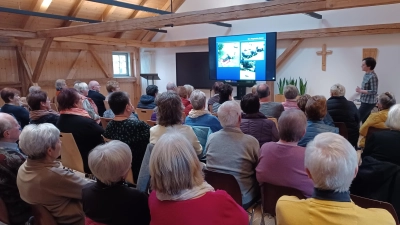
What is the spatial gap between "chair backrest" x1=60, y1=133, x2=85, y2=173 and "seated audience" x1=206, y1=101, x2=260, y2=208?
1365 millimetres

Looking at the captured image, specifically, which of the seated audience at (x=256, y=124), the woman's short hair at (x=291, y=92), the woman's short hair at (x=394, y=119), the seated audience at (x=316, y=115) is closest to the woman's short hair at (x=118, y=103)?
the seated audience at (x=256, y=124)

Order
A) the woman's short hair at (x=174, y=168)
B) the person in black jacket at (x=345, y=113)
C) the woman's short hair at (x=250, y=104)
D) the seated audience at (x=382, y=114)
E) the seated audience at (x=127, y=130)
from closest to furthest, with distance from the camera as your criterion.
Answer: the woman's short hair at (x=174, y=168) < the seated audience at (x=127, y=130) < the woman's short hair at (x=250, y=104) < the seated audience at (x=382, y=114) < the person in black jacket at (x=345, y=113)

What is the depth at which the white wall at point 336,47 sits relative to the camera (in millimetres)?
6574

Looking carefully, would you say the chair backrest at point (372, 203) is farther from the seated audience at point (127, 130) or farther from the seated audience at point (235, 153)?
the seated audience at point (127, 130)

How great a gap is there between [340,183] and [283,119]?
3.11 feet

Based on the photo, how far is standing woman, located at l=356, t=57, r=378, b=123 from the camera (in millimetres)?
5418

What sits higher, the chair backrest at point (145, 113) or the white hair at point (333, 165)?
the white hair at point (333, 165)

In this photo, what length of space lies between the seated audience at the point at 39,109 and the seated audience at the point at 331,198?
2.93 m

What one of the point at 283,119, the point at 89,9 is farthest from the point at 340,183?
the point at 89,9

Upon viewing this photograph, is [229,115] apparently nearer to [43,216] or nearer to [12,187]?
[43,216]

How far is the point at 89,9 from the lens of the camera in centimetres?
820

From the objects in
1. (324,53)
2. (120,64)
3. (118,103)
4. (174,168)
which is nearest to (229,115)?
(118,103)

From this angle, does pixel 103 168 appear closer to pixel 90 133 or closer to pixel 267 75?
pixel 90 133

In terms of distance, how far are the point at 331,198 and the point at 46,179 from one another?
1.56m
